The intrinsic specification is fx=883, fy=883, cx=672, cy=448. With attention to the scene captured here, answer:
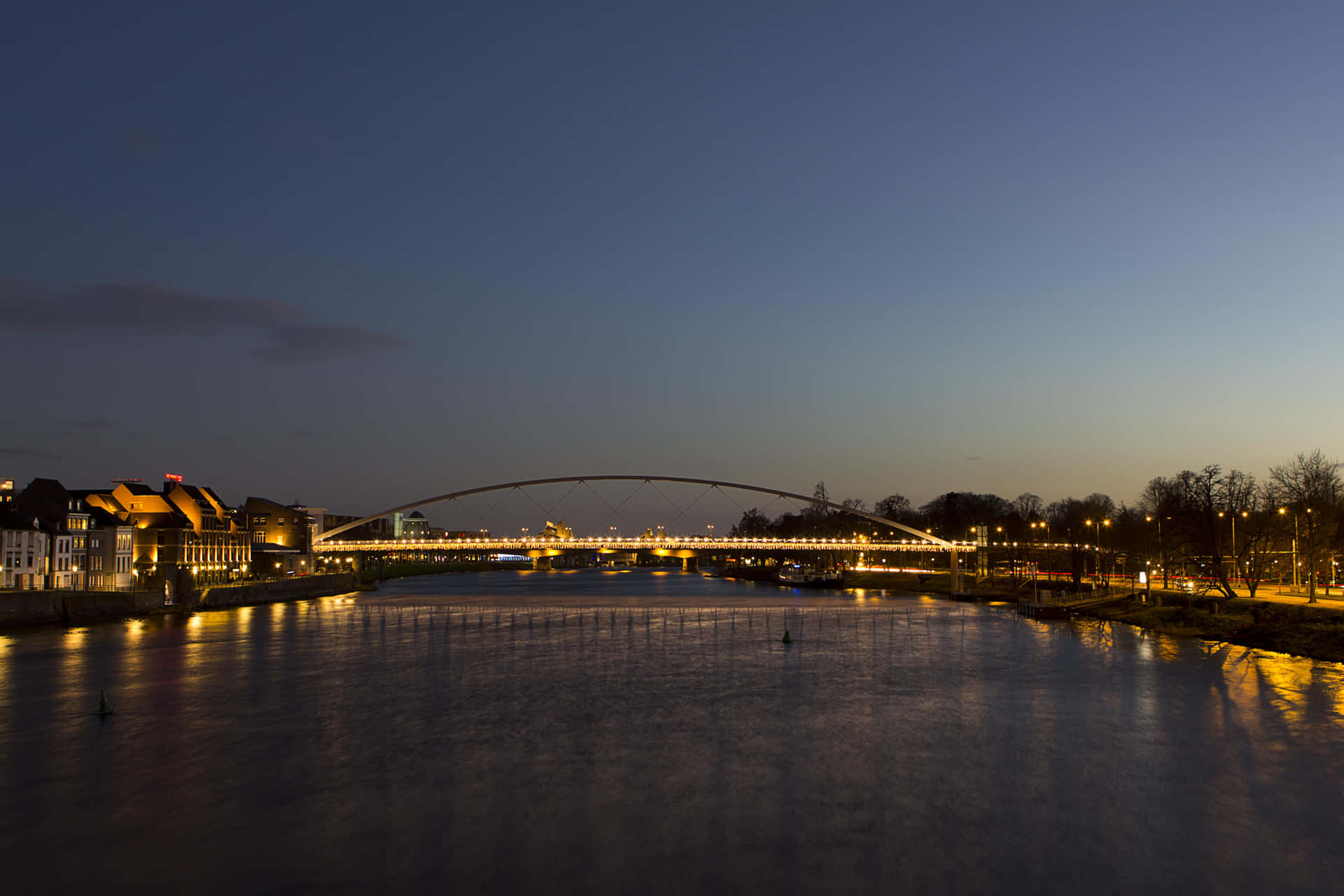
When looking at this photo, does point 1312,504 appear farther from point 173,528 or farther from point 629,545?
point 173,528

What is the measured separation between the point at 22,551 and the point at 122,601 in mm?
7018

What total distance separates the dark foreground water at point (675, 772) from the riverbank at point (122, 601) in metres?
16.8

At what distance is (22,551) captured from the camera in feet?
193

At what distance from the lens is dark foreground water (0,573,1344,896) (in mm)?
14211

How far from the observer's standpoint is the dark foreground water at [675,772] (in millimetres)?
14211

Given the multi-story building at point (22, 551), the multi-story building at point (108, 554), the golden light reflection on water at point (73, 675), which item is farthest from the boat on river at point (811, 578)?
the golden light reflection on water at point (73, 675)

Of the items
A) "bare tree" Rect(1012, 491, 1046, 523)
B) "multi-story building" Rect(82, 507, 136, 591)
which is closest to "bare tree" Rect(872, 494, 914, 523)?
"bare tree" Rect(1012, 491, 1046, 523)

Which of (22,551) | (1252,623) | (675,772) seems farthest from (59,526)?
(1252,623)

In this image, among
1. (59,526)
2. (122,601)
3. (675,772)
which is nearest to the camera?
(675,772)

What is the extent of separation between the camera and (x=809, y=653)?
42.7 metres

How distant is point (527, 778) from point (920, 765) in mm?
9083

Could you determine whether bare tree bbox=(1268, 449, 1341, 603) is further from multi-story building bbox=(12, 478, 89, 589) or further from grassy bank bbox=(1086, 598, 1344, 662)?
multi-story building bbox=(12, 478, 89, 589)

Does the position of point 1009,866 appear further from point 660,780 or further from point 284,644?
point 284,644

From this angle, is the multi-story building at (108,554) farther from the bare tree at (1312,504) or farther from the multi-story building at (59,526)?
the bare tree at (1312,504)
